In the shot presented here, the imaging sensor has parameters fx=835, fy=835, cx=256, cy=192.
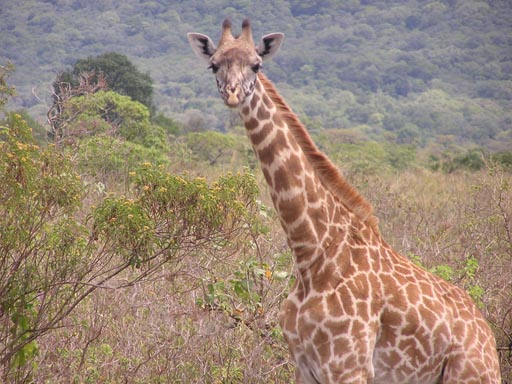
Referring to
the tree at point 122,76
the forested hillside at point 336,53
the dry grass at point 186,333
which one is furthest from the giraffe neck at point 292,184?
the forested hillside at point 336,53

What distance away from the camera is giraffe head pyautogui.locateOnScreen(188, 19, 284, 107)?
4.95 meters

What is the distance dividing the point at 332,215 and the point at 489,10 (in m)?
88.2

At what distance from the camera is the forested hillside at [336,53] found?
2461 inches

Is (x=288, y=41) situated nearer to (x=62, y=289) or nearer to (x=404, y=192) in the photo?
(x=404, y=192)

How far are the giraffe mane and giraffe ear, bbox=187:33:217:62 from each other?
36cm

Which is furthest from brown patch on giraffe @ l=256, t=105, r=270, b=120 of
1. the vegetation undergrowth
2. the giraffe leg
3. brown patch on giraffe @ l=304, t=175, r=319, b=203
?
the giraffe leg

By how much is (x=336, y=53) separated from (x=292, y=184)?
78012mm

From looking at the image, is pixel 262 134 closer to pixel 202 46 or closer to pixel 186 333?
pixel 202 46

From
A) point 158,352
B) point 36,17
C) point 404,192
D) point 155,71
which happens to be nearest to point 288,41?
point 155,71

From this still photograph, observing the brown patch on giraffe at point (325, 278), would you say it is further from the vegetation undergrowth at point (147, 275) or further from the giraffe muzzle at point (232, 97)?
the giraffe muzzle at point (232, 97)

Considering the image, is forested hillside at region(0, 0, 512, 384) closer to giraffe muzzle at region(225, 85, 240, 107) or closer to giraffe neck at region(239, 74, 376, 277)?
giraffe neck at region(239, 74, 376, 277)

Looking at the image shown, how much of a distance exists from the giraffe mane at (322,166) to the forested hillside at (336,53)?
4823 cm

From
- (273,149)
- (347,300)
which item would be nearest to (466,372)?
(347,300)

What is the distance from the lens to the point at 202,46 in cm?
553
